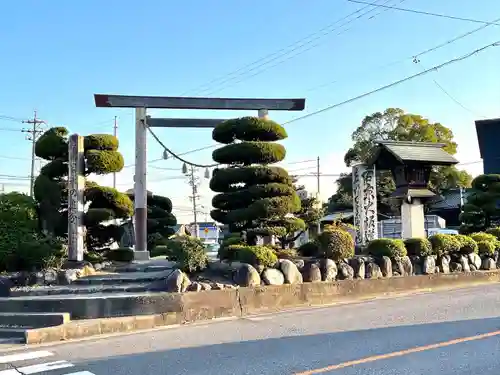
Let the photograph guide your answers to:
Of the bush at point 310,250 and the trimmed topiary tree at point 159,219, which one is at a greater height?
the trimmed topiary tree at point 159,219

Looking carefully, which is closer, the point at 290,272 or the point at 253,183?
the point at 290,272

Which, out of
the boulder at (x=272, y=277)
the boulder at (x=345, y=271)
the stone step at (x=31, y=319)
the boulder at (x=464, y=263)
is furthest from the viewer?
the boulder at (x=464, y=263)

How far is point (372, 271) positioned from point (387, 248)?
87 centimetres

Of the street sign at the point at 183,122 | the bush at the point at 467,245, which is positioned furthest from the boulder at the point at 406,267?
the street sign at the point at 183,122

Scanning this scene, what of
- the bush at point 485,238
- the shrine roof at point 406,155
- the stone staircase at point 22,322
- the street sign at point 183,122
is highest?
the street sign at point 183,122

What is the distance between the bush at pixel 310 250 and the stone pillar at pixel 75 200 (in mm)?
5713

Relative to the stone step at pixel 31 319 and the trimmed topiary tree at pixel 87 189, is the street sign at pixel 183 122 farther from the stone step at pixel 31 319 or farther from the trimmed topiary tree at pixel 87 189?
the stone step at pixel 31 319

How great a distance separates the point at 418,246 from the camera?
49.2 ft

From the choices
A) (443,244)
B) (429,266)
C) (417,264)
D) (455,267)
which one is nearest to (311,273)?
(417,264)

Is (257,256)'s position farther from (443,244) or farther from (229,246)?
(443,244)

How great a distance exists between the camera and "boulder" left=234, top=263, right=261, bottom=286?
38.4 ft

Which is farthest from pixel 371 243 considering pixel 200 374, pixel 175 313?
pixel 200 374

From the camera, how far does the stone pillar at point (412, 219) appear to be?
16812 mm

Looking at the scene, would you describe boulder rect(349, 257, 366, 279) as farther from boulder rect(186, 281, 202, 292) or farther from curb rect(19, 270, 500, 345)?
boulder rect(186, 281, 202, 292)
